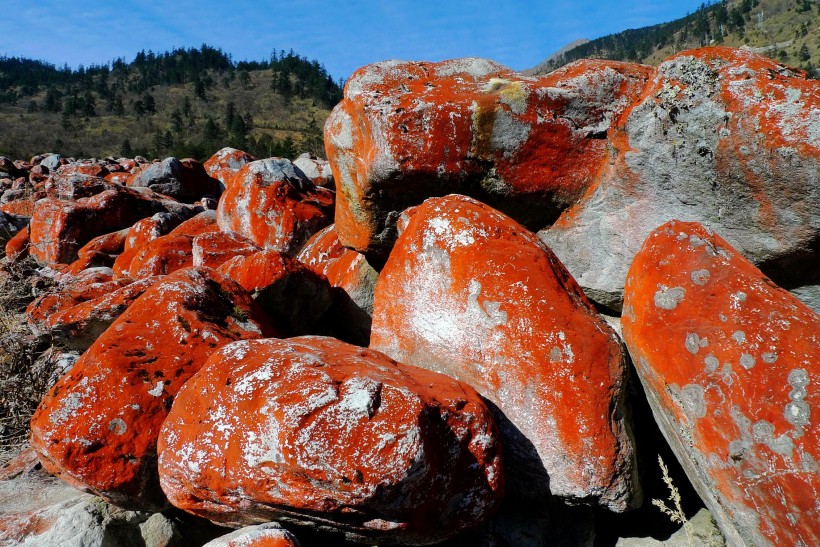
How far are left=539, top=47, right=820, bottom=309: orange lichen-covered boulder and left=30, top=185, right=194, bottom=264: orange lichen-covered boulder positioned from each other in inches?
266

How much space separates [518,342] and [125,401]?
200 cm

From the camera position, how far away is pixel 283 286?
4105 mm

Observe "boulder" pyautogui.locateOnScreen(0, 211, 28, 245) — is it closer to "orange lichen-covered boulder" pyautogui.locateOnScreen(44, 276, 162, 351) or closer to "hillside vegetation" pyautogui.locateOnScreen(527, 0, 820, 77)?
"orange lichen-covered boulder" pyautogui.locateOnScreen(44, 276, 162, 351)

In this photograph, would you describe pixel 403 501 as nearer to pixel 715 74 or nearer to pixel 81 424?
pixel 81 424

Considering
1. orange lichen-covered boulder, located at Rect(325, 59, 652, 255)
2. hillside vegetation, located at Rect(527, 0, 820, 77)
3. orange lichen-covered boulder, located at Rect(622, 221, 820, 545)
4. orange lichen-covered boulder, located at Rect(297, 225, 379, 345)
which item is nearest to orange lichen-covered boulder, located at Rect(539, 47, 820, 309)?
orange lichen-covered boulder, located at Rect(325, 59, 652, 255)

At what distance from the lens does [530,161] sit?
3.96 meters

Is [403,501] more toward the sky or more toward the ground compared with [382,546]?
more toward the sky

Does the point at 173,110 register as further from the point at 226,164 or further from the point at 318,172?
the point at 318,172

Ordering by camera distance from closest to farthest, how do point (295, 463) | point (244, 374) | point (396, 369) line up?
point (295, 463) → point (244, 374) → point (396, 369)

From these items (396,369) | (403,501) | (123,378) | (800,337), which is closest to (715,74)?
(800,337)

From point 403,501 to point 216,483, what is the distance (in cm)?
78

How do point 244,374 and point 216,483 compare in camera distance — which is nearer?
point 216,483

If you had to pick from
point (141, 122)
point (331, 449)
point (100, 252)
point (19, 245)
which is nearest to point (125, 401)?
point (331, 449)

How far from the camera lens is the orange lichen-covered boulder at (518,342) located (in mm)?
2684
